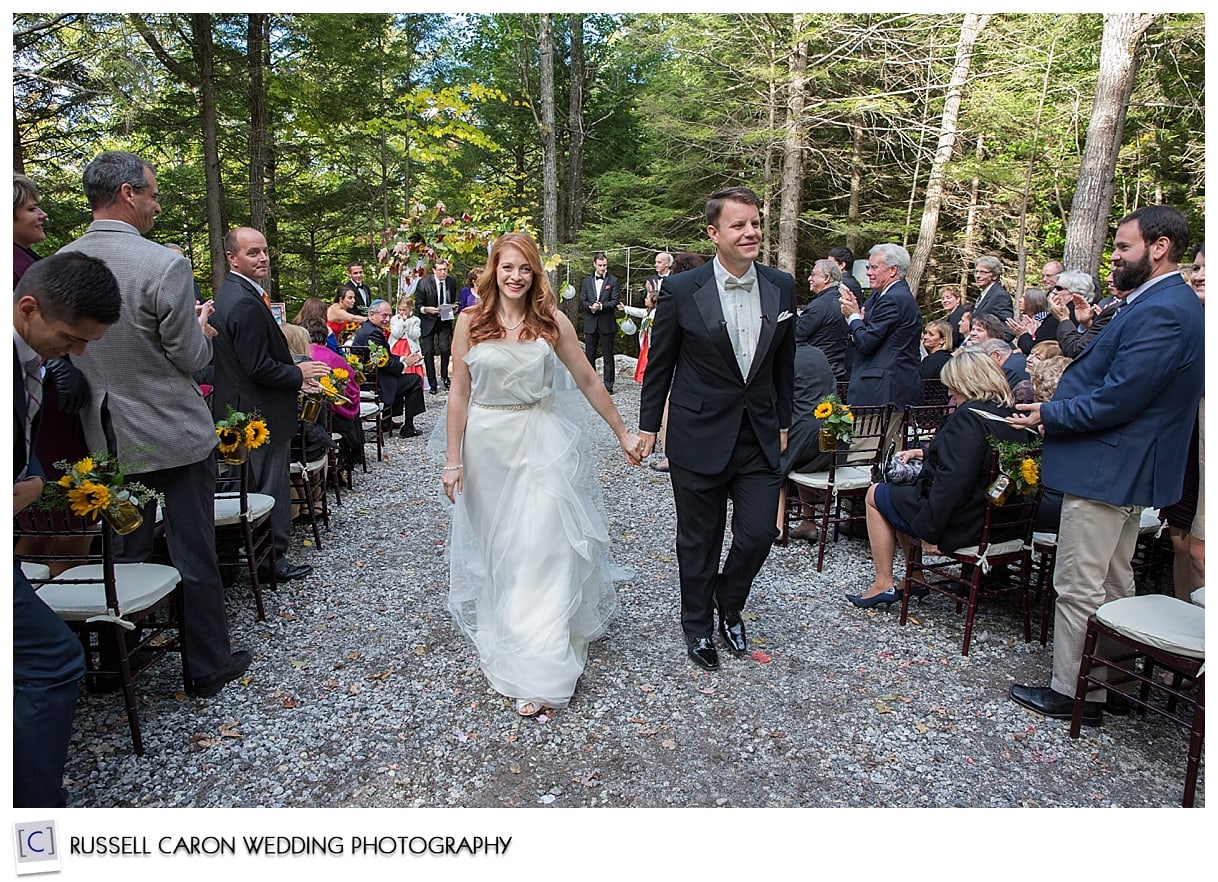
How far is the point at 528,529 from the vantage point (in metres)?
3.63

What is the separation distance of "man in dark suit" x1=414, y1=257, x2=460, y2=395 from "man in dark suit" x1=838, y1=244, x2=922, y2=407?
24.4 ft

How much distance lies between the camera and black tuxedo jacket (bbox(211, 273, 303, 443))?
4.40 m

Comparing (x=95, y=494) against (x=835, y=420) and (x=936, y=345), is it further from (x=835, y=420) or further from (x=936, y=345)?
(x=936, y=345)

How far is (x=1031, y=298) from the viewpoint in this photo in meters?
7.64

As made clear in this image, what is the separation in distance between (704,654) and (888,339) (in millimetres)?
3549

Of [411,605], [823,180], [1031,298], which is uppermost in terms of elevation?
[823,180]

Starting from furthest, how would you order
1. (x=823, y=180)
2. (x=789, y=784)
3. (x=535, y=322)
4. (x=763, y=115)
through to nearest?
(x=823, y=180) → (x=763, y=115) → (x=535, y=322) → (x=789, y=784)

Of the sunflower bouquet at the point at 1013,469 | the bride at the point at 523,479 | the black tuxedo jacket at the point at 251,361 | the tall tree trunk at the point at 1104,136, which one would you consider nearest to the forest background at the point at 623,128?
the tall tree trunk at the point at 1104,136

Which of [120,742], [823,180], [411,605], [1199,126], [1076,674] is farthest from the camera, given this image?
[823,180]

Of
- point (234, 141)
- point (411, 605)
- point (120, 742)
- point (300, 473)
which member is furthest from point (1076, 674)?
point (234, 141)

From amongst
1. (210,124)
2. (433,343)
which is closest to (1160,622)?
(433,343)
